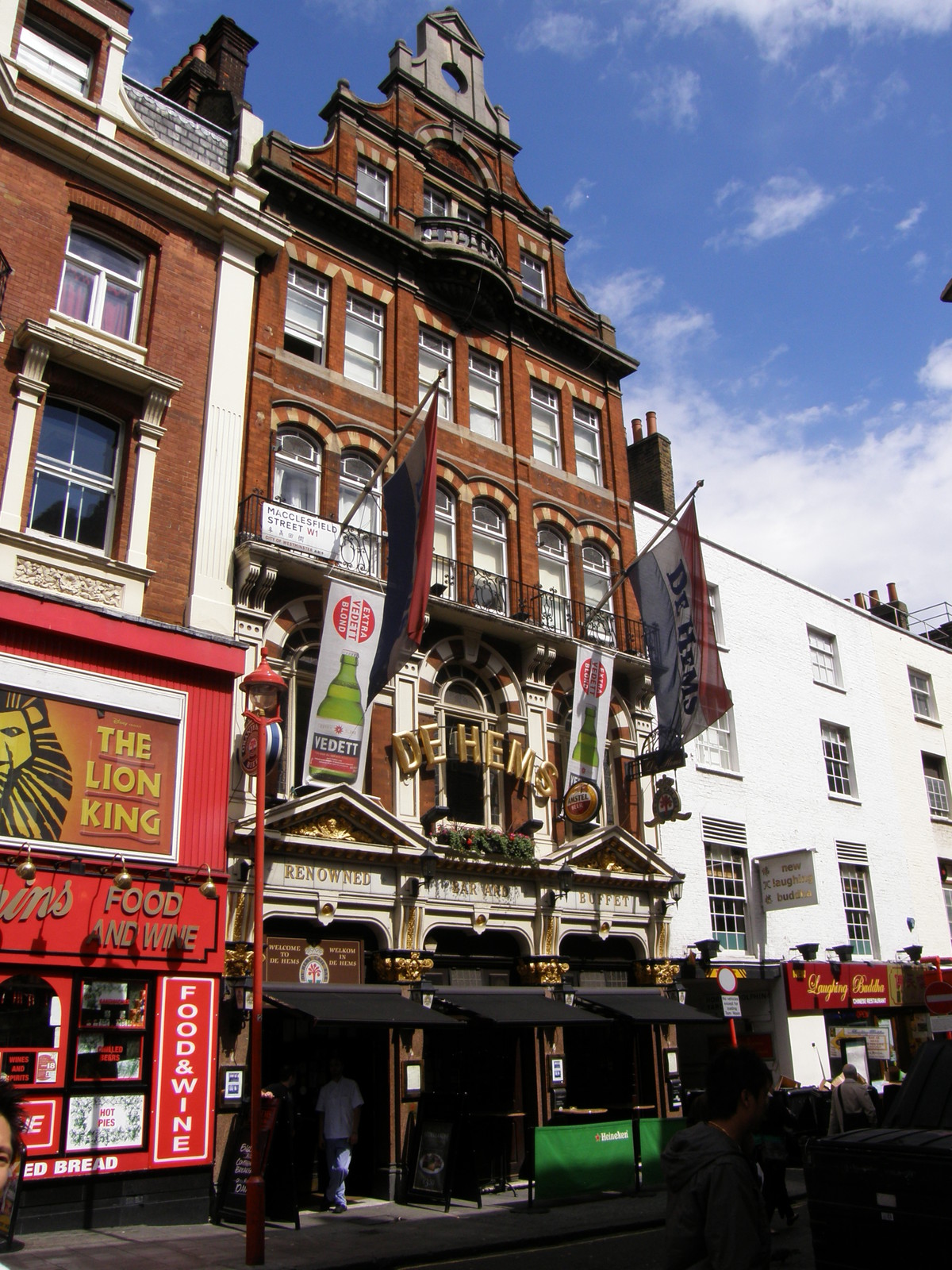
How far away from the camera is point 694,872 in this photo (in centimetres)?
2277

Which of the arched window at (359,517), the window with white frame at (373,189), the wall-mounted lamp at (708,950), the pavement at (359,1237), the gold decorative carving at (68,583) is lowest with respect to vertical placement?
the pavement at (359,1237)

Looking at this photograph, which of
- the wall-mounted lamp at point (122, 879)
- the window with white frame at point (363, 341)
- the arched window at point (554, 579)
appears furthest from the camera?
the arched window at point (554, 579)

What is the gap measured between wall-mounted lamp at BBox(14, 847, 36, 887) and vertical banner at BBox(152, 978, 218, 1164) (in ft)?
7.82

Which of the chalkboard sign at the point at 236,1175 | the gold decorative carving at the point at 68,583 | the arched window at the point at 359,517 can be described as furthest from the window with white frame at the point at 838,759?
the gold decorative carving at the point at 68,583

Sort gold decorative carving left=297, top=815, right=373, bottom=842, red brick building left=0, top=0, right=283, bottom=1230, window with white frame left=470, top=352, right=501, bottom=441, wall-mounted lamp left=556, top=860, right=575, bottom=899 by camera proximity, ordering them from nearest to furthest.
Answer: red brick building left=0, top=0, right=283, bottom=1230
gold decorative carving left=297, top=815, right=373, bottom=842
wall-mounted lamp left=556, top=860, right=575, bottom=899
window with white frame left=470, top=352, right=501, bottom=441

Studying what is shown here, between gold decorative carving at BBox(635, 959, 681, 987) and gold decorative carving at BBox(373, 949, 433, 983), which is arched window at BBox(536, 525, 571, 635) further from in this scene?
gold decorative carving at BBox(373, 949, 433, 983)

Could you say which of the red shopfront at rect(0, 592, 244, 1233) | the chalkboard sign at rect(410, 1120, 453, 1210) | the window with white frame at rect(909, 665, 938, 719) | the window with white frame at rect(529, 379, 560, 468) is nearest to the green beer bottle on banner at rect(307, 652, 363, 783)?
the red shopfront at rect(0, 592, 244, 1233)

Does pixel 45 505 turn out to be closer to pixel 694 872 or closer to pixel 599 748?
pixel 599 748

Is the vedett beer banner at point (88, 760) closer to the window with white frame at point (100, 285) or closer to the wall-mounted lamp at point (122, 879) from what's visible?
the wall-mounted lamp at point (122, 879)

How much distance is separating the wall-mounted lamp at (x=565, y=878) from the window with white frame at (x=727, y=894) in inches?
197

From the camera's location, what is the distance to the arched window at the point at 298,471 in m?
18.6

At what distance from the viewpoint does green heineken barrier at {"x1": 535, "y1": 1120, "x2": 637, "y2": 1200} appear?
1401cm

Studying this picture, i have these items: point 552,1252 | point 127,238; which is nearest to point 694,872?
point 552,1252

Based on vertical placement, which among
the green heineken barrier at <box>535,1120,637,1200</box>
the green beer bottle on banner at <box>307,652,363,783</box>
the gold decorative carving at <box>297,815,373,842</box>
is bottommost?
the green heineken barrier at <box>535,1120,637,1200</box>
